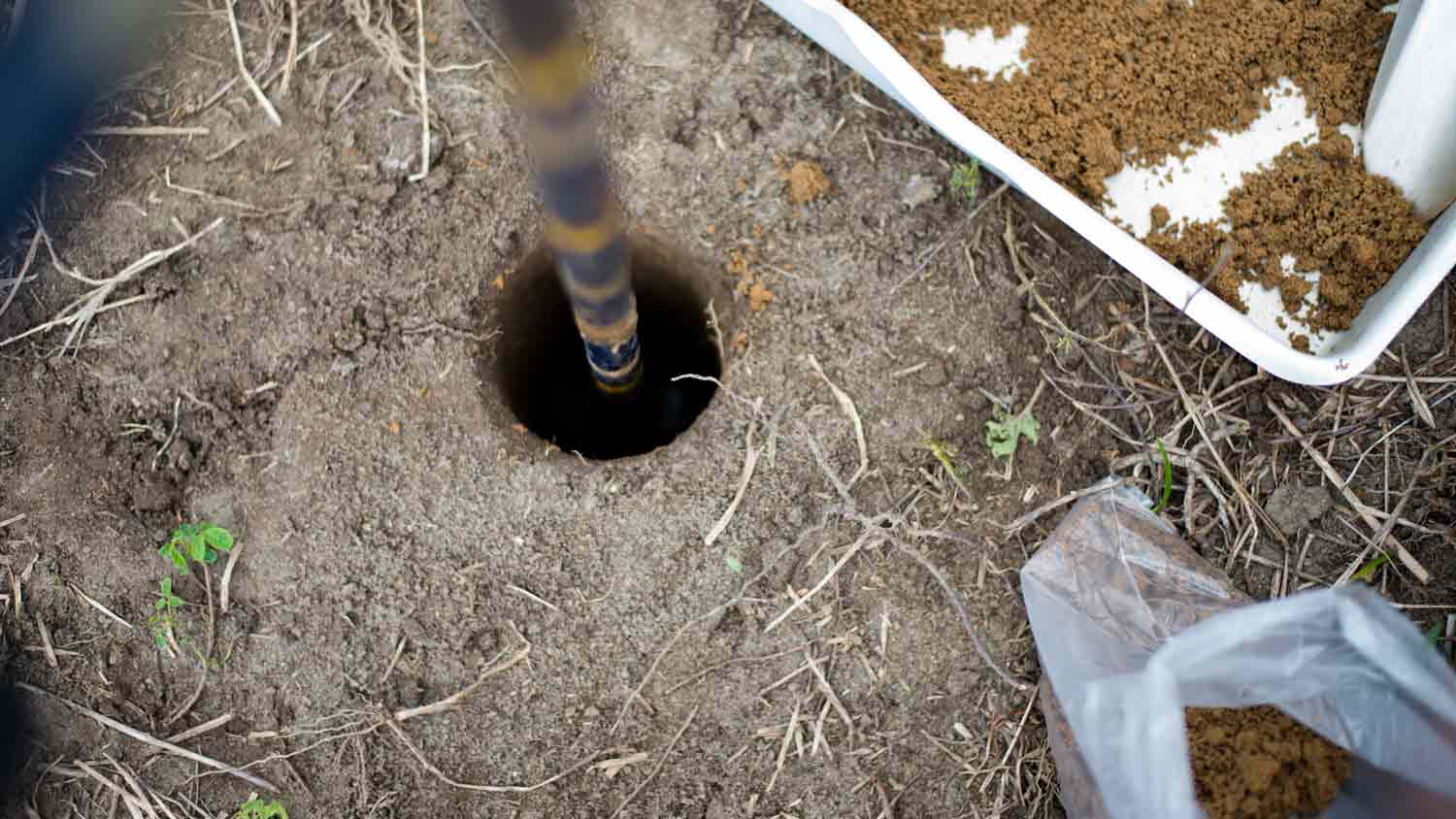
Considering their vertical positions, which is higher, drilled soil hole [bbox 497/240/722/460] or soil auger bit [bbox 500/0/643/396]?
soil auger bit [bbox 500/0/643/396]

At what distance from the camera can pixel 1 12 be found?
5.36ft

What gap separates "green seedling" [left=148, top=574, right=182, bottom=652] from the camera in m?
1.49

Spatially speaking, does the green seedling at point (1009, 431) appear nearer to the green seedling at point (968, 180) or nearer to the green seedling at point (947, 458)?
the green seedling at point (947, 458)

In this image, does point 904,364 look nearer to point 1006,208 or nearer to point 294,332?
point 1006,208

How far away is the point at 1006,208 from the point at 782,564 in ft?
2.16

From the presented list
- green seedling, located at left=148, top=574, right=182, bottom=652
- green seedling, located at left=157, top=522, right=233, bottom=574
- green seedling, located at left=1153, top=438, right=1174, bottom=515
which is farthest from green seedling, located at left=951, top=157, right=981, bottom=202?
green seedling, located at left=148, top=574, right=182, bottom=652

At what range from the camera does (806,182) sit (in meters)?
1.60

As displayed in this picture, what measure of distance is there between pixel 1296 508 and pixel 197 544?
5.20 ft

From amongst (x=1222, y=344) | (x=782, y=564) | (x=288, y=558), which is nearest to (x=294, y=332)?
(x=288, y=558)

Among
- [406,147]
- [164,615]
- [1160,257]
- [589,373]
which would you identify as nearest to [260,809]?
[164,615]

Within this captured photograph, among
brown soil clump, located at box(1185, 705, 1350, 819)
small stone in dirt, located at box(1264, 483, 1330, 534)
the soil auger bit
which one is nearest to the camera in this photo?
the soil auger bit

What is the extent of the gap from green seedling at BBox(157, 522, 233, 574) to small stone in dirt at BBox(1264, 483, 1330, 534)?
151cm

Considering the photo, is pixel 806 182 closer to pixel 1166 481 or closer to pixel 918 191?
pixel 918 191

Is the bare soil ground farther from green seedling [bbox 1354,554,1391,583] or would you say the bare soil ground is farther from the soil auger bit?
the soil auger bit
